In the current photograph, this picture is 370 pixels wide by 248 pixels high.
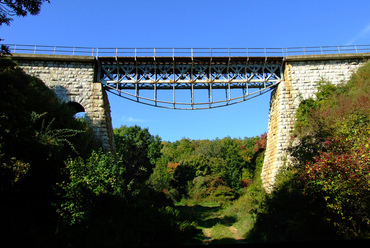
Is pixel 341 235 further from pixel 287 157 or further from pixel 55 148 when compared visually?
pixel 55 148

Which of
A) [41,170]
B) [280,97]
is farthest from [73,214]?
[280,97]

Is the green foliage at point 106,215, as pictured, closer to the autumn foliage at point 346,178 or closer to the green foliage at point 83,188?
the green foliage at point 83,188

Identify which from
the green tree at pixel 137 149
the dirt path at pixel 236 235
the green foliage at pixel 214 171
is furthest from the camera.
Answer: the green foliage at pixel 214 171

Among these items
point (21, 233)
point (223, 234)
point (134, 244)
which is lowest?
point (223, 234)

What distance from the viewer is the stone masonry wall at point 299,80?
15.9 m

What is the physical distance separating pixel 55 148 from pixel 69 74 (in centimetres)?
919

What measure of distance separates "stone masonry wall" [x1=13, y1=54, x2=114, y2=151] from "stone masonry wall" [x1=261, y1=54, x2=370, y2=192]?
1089 centimetres

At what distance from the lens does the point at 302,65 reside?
1667 cm

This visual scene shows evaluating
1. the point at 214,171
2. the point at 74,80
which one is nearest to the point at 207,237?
the point at 74,80

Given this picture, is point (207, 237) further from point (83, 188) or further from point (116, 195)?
point (83, 188)

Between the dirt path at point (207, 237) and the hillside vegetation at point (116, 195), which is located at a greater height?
the hillside vegetation at point (116, 195)

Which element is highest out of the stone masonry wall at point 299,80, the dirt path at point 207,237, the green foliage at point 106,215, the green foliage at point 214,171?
the stone masonry wall at point 299,80

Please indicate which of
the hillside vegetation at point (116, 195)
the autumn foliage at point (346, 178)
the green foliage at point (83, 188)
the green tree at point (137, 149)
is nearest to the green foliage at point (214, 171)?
the green tree at point (137, 149)

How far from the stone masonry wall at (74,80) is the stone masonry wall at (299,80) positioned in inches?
429
